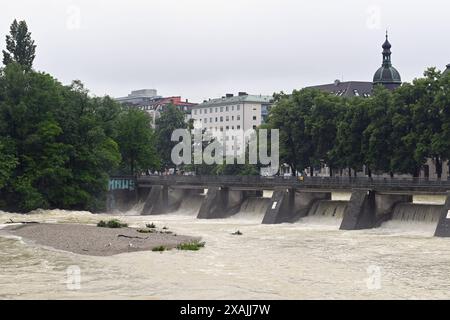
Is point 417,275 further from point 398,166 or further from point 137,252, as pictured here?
point 398,166

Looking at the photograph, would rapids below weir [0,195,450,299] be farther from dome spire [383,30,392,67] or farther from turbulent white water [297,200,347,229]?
dome spire [383,30,392,67]

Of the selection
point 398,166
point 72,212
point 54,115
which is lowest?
point 72,212

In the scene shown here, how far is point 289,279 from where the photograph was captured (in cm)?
4109

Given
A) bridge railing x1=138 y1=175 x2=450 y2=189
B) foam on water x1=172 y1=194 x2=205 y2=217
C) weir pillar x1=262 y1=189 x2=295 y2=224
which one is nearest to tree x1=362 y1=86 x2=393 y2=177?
bridge railing x1=138 y1=175 x2=450 y2=189

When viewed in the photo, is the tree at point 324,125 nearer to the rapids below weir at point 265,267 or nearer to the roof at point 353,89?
the rapids below weir at point 265,267

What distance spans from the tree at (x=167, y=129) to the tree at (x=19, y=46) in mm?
56494

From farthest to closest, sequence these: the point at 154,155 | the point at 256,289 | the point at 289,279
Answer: the point at 154,155 → the point at 289,279 → the point at 256,289

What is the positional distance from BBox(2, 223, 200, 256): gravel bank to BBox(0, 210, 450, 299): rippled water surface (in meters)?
2.18

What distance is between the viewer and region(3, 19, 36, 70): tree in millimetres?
106188

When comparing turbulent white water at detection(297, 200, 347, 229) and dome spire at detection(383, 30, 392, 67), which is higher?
dome spire at detection(383, 30, 392, 67)

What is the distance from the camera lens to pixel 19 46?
10650cm

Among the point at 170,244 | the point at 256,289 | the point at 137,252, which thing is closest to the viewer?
the point at 256,289

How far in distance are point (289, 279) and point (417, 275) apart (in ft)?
26.2

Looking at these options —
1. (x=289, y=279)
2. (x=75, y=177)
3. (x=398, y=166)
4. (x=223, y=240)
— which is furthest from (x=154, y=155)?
(x=289, y=279)
